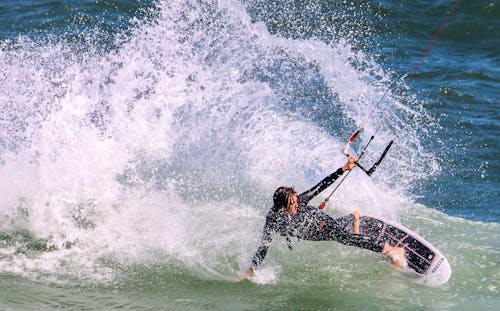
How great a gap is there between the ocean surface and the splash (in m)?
0.03

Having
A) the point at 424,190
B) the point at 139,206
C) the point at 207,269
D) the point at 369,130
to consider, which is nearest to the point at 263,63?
the point at 369,130

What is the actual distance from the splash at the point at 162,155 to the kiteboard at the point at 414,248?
3.78 feet

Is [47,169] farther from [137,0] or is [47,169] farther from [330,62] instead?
[137,0]

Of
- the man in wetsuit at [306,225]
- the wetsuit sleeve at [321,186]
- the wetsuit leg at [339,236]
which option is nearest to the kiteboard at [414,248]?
the man in wetsuit at [306,225]

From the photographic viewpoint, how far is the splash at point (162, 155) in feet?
27.0

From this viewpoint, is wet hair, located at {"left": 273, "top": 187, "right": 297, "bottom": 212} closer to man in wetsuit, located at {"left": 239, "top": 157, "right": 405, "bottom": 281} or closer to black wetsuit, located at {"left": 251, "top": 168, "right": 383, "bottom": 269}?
man in wetsuit, located at {"left": 239, "top": 157, "right": 405, "bottom": 281}

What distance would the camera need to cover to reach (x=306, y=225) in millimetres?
7832

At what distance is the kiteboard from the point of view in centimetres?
775

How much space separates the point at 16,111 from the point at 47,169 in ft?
6.55

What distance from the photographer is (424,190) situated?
11023 mm

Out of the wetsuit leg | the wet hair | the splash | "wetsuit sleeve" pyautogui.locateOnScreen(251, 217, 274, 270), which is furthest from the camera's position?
the splash

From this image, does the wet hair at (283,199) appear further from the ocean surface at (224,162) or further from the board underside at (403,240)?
the board underside at (403,240)

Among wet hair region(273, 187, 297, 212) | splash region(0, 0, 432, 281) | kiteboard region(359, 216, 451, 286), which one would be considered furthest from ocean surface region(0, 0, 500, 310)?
wet hair region(273, 187, 297, 212)

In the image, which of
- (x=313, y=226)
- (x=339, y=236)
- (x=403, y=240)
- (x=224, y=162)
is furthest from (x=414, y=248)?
(x=224, y=162)
